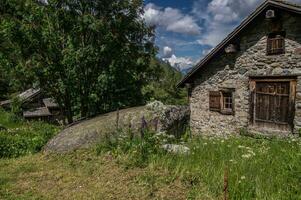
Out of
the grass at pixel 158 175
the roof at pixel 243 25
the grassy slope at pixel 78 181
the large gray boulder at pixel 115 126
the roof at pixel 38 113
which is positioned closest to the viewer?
the grass at pixel 158 175

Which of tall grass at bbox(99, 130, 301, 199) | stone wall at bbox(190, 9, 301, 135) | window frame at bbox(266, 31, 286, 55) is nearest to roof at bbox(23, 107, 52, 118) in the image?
stone wall at bbox(190, 9, 301, 135)

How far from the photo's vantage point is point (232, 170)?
20.5 ft

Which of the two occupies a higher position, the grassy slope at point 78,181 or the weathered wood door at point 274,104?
the weathered wood door at point 274,104

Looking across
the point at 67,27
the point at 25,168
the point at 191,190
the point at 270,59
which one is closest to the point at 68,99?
the point at 67,27

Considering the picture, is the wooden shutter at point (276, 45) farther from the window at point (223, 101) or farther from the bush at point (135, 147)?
the bush at point (135, 147)

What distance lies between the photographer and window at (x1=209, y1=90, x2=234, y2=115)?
14.6 meters

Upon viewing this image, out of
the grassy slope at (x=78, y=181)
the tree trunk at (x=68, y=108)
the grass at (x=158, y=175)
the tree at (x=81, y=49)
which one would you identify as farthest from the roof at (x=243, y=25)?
the grassy slope at (x=78, y=181)

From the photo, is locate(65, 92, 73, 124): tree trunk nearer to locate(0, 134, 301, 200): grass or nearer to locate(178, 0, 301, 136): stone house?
locate(178, 0, 301, 136): stone house

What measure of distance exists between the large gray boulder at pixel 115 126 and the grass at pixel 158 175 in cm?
152

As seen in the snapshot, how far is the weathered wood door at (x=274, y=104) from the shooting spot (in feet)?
41.1

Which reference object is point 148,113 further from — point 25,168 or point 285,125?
point 285,125

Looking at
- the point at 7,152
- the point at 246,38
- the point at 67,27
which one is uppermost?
the point at 67,27

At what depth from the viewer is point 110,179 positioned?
23.8 ft

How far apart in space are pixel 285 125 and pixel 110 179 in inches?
333
